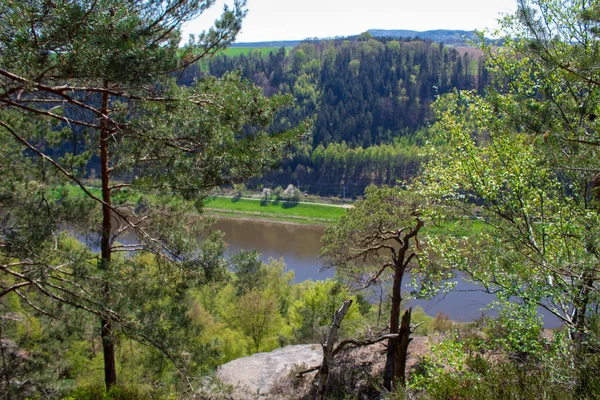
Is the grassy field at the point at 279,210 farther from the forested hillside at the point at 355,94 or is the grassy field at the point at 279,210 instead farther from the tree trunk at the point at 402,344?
the tree trunk at the point at 402,344

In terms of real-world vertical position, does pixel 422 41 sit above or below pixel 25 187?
above

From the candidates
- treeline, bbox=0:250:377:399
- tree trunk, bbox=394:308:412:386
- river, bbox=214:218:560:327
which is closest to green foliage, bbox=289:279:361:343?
treeline, bbox=0:250:377:399

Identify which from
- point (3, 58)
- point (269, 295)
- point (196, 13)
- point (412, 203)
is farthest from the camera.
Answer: point (269, 295)

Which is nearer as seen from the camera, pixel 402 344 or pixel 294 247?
pixel 402 344

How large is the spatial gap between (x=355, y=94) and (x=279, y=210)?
201ft

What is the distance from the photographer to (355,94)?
116125 mm

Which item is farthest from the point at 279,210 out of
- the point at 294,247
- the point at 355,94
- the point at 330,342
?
the point at 355,94

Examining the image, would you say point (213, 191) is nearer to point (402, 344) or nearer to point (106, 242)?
point (106, 242)

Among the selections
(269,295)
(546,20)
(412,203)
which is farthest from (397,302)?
(269,295)

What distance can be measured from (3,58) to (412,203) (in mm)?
7262

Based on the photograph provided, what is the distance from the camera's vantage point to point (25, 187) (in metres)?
6.29

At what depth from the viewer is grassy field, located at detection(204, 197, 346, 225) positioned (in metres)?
60.4

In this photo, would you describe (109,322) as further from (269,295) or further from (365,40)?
(365,40)

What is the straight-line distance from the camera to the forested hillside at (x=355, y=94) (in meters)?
87.7
